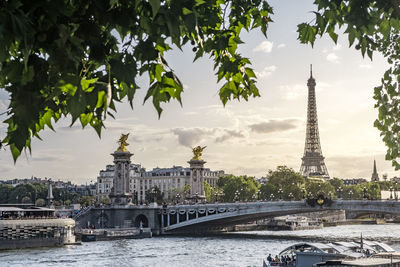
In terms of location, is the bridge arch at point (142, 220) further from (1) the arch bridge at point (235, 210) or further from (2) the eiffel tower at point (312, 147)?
(2) the eiffel tower at point (312, 147)

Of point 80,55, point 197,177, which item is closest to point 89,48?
point 80,55

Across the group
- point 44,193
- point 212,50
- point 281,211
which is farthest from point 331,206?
point 44,193

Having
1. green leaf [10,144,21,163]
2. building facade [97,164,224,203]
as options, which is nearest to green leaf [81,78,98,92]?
green leaf [10,144,21,163]

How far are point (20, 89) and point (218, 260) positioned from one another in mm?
41037

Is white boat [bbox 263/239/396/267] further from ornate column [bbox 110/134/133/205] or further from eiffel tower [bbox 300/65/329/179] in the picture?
eiffel tower [bbox 300/65/329/179]

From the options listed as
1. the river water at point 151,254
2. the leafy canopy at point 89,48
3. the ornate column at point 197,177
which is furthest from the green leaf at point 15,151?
the ornate column at point 197,177

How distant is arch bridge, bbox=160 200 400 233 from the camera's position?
211 ft

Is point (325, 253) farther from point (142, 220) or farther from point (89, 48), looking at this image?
point (142, 220)

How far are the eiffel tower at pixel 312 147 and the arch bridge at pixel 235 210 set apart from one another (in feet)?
255

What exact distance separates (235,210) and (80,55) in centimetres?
6912

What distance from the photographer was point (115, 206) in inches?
2968

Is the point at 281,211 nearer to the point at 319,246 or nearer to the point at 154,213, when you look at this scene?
the point at 154,213

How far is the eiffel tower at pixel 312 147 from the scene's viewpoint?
15262 cm

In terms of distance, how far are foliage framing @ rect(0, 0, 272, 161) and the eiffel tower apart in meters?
151
